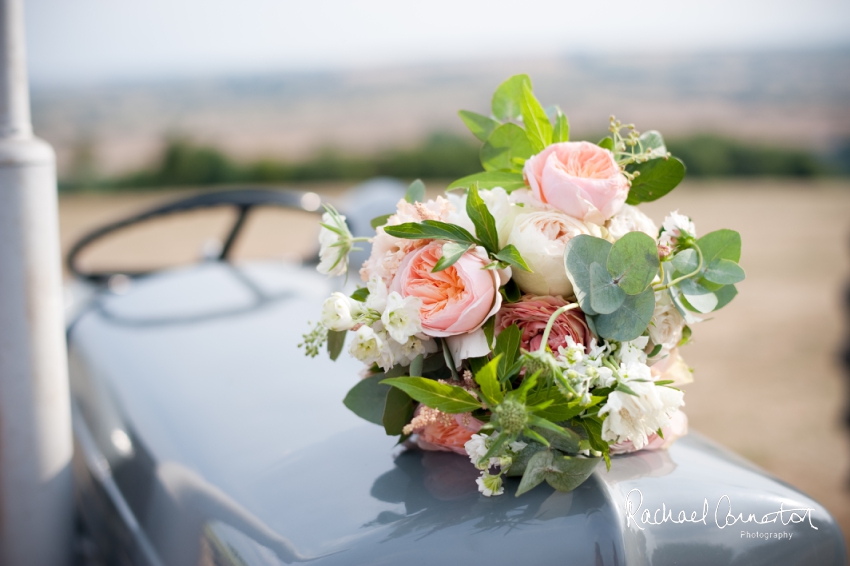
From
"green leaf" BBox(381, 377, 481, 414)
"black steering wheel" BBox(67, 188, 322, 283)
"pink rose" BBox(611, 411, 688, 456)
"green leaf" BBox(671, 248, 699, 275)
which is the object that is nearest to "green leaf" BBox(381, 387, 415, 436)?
"green leaf" BBox(381, 377, 481, 414)

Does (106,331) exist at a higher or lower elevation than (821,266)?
higher

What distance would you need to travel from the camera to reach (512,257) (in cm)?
89

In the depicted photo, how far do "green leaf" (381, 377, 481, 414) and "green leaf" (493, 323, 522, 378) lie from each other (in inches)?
2.3

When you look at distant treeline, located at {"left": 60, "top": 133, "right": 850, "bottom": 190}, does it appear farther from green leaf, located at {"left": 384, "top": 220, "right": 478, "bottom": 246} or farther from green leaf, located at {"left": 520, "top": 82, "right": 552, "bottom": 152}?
green leaf, located at {"left": 384, "top": 220, "right": 478, "bottom": 246}

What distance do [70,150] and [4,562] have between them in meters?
20.8

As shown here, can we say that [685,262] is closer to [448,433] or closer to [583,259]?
[583,259]

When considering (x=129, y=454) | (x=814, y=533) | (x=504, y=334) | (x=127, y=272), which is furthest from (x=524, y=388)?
(x=127, y=272)

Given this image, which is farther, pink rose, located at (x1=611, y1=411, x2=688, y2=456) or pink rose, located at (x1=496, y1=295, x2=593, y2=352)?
pink rose, located at (x1=611, y1=411, x2=688, y2=456)

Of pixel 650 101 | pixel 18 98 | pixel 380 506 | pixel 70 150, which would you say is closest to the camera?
pixel 380 506

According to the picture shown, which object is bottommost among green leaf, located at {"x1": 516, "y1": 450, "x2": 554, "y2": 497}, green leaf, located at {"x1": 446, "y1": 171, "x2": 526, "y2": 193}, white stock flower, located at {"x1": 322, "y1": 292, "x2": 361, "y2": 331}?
green leaf, located at {"x1": 516, "y1": 450, "x2": 554, "y2": 497}

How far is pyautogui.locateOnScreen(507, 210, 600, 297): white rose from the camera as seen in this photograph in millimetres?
902

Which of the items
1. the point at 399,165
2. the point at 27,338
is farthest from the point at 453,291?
the point at 399,165

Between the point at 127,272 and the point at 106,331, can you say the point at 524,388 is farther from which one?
the point at 127,272

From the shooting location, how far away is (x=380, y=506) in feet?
3.01
